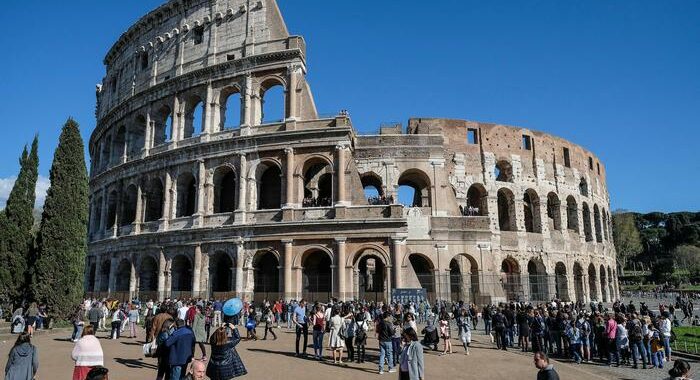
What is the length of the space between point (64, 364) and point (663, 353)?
49.9ft

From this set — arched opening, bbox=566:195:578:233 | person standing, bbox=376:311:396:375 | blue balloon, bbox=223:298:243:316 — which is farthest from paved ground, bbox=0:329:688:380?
arched opening, bbox=566:195:578:233

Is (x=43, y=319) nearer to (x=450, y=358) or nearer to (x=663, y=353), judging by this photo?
(x=450, y=358)

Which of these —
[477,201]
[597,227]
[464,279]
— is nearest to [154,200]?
[464,279]

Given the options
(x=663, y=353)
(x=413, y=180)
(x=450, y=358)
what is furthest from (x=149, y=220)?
(x=663, y=353)

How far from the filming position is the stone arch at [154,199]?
29.5 meters

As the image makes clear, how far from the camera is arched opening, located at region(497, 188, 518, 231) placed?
32.5m

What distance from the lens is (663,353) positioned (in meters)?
12.3

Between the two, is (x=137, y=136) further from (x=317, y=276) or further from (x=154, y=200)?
(x=317, y=276)

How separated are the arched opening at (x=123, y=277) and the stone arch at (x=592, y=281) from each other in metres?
33.5

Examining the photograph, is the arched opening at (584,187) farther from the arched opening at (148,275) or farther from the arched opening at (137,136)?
the arched opening at (137,136)

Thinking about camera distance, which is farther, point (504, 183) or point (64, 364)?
point (504, 183)

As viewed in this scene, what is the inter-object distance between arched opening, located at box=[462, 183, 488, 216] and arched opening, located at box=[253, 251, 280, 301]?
12.1 metres

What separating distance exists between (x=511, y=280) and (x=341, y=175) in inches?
526

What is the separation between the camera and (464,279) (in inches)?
1065
